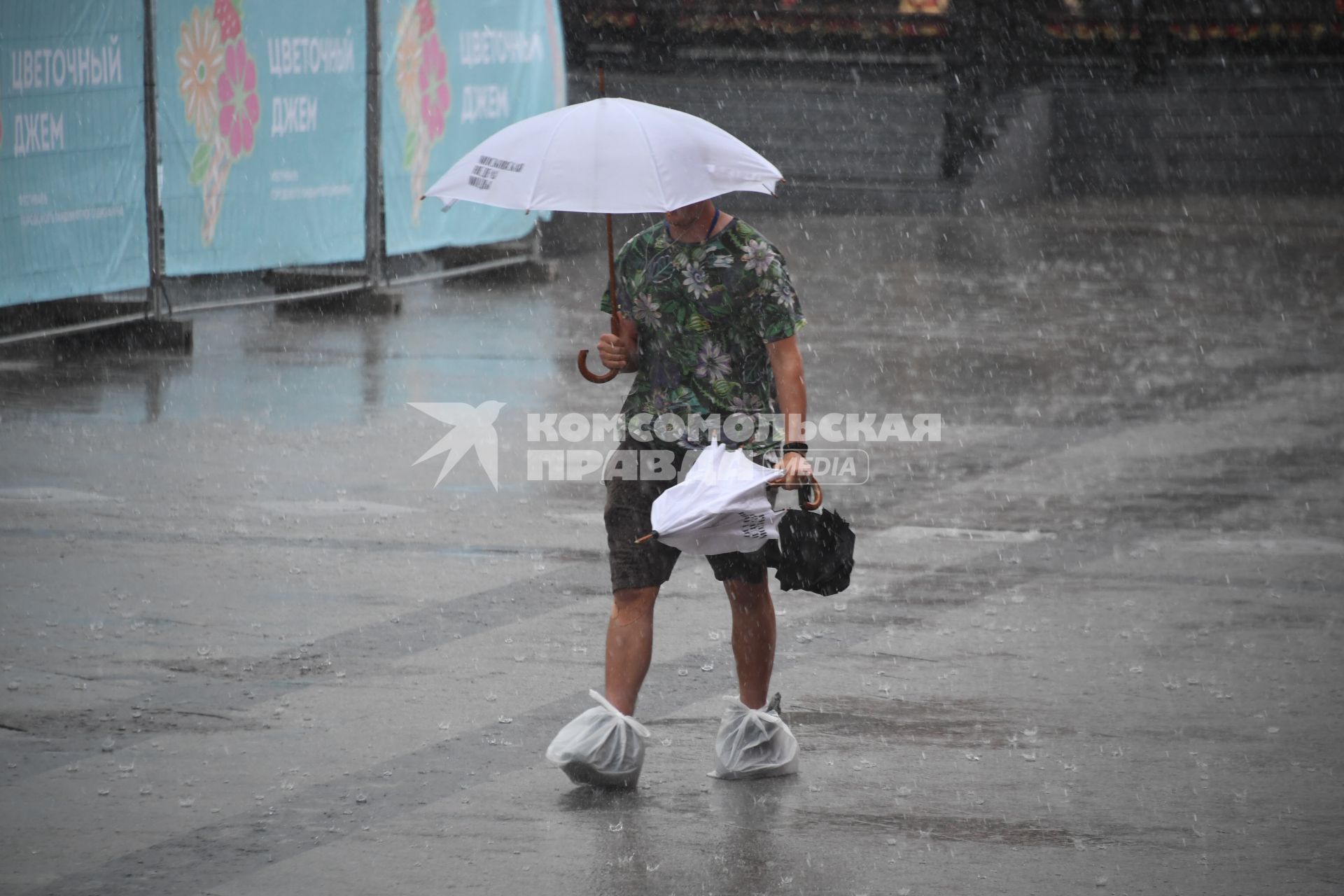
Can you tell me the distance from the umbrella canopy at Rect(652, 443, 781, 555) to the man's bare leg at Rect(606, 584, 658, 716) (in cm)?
23

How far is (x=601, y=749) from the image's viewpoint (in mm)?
5051

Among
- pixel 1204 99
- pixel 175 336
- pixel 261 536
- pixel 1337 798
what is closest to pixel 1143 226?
pixel 1204 99

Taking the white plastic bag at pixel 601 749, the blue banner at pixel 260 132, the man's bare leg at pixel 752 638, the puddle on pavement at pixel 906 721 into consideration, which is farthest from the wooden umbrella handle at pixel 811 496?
the blue banner at pixel 260 132

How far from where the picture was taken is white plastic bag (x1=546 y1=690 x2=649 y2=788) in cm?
505

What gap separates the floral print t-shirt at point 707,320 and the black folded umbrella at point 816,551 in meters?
0.25

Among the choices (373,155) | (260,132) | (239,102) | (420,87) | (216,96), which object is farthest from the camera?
(420,87)

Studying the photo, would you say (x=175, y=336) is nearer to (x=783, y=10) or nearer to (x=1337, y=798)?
(x=1337, y=798)

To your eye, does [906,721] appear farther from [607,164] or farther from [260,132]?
[260,132]

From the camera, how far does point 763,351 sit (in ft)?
17.3

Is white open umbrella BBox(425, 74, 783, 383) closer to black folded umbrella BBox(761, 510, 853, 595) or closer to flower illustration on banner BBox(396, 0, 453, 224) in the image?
black folded umbrella BBox(761, 510, 853, 595)

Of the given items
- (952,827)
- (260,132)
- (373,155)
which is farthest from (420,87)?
(952,827)

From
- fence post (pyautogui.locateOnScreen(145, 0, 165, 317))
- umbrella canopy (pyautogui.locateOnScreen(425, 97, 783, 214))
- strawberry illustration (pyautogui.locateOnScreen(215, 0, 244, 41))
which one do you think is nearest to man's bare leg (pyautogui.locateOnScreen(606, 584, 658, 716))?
umbrella canopy (pyautogui.locateOnScreen(425, 97, 783, 214))

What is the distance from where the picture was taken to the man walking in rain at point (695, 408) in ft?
16.9

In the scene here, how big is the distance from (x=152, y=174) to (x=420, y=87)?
371 cm
